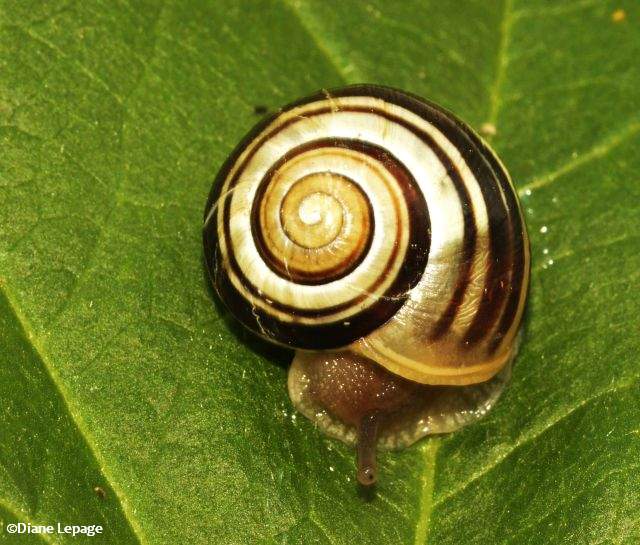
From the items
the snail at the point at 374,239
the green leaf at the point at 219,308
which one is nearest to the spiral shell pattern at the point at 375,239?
the snail at the point at 374,239

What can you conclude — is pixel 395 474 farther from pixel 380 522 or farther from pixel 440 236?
pixel 440 236

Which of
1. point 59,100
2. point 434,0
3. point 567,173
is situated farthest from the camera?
point 434,0

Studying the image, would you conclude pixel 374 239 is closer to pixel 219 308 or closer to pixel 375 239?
pixel 375 239

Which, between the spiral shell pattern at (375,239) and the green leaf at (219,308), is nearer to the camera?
the green leaf at (219,308)

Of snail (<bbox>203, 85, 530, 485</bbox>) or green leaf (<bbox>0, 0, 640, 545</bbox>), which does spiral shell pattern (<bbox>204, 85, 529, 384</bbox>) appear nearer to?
snail (<bbox>203, 85, 530, 485</bbox>)

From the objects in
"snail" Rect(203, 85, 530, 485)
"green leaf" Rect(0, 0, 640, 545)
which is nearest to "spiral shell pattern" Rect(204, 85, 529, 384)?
"snail" Rect(203, 85, 530, 485)

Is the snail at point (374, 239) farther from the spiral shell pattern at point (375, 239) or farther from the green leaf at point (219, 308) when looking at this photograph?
the green leaf at point (219, 308)

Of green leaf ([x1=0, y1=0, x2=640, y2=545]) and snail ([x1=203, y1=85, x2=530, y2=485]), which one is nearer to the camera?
green leaf ([x1=0, y1=0, x2=640, y2=545])

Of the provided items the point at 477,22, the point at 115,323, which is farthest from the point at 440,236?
the point at 477,22
